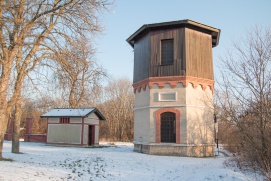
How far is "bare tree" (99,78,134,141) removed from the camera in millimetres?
47875

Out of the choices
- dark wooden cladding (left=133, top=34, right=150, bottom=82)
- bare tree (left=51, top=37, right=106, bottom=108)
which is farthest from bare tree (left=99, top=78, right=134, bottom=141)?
bare tree (left=51, top=37, right=106, bottom=108)

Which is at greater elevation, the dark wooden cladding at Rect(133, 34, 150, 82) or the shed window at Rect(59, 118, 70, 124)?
the dark wooden cladding at Rect(133, 34, 150, 82)

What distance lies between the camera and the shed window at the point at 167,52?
62.5 feet

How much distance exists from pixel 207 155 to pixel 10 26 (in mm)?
14424

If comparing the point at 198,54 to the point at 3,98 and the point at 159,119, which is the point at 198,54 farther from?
the point at 3,98

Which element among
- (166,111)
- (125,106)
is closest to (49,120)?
(166,111)

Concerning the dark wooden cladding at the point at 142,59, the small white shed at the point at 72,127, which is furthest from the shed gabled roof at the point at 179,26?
the small white shed at the point at 72,127

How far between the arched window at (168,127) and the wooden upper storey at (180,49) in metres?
2.82

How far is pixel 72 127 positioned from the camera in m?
25.5

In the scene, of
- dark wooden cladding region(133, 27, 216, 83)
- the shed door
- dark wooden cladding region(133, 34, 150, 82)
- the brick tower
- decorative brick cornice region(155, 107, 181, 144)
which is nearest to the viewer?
decorative brick cornice region(155, 107, 181, 144)

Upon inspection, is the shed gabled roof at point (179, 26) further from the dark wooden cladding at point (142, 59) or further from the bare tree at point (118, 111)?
the bare tree at point (118, 111)

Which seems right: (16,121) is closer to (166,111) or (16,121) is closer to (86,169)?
(86,169)

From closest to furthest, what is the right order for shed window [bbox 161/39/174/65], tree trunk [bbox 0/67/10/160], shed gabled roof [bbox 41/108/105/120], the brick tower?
tree trunk [bbox 0/67/10/160] → the brick tower → shed window [bbox 161/39/174/65] → shed gabled roof [bbox 41/108/105/120]

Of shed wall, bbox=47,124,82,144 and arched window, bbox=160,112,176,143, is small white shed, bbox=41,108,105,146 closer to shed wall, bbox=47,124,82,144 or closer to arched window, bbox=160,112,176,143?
shed wall, bbox=47,124,82,144
